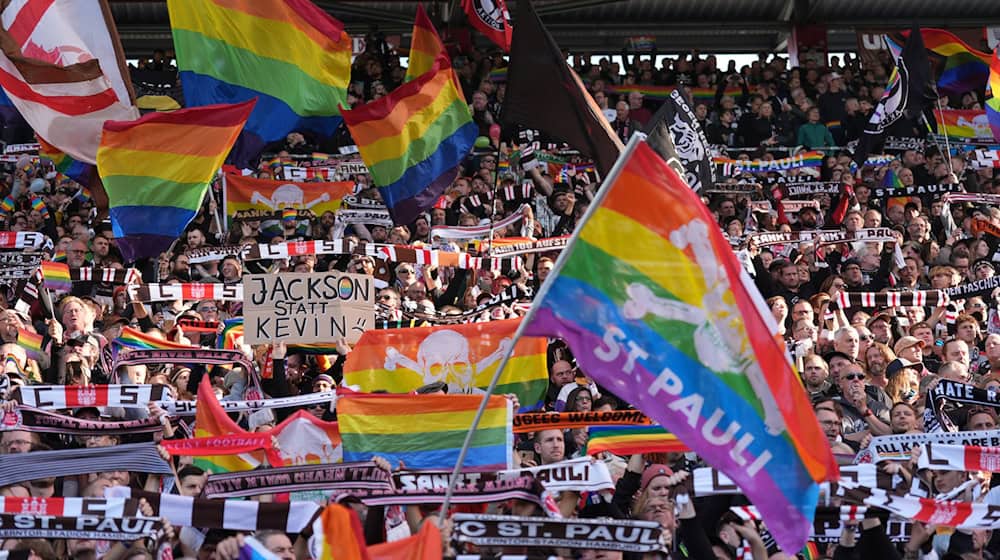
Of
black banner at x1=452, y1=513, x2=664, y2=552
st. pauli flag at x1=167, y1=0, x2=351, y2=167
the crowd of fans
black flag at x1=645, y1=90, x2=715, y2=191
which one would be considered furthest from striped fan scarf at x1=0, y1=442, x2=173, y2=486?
black flag at x1=645, y1=90, x2=715, y2=191

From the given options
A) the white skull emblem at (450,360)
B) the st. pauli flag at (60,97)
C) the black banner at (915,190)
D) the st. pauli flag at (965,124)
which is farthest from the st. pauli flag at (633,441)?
the st. pauli flag at (965,124)

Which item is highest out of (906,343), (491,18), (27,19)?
(491,18)

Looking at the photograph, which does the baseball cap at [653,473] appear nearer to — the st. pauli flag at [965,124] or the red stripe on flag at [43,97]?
the red stripe on flag at [43,97]

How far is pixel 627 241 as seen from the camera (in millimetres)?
5664

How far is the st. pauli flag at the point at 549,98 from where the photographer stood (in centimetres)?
1159

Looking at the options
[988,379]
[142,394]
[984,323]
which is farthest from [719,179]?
[142,394]

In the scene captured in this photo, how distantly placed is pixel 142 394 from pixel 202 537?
163 centimetres

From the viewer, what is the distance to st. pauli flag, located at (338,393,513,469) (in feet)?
25.5

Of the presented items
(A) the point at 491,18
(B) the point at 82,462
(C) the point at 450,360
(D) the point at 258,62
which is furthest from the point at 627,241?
(A) the point at 491,18

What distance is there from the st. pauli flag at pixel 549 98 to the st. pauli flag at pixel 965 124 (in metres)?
9.08

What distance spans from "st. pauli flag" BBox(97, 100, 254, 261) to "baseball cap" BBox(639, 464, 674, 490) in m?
5.31

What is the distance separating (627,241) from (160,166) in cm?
664

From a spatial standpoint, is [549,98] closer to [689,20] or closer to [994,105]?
[994,105]

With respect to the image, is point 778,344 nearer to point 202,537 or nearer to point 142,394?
point 202,537
